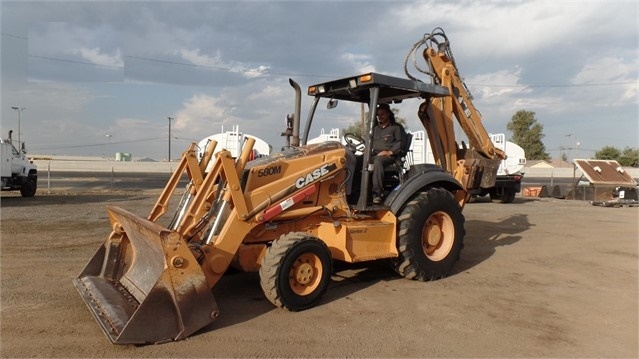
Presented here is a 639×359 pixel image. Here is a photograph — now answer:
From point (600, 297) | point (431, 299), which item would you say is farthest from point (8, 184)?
point (600, 297)

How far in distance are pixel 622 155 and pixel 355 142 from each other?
247 ft

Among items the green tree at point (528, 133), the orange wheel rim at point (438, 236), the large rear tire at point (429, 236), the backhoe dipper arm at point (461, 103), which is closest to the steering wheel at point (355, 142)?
the large rear tire at point (429, 236)

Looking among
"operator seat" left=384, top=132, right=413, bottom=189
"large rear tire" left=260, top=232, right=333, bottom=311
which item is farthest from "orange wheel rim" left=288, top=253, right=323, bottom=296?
"operator seat" left=384, top=132, right=413, bottom=189

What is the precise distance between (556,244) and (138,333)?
7572 mm

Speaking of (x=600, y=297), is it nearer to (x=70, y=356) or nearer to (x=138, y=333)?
(x=138, y=333)

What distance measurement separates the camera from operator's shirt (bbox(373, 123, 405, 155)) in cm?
589

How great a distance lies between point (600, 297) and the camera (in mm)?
5355

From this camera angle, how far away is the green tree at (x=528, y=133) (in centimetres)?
7000

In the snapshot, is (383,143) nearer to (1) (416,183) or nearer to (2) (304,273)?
(1) (416,183)

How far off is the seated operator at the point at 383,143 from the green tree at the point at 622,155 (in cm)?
7305

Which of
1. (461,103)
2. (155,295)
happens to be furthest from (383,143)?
(155,295)

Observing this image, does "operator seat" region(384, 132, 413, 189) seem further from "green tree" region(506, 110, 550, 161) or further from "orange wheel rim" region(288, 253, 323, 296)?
"green tree" region(506, 110, 550, 161)

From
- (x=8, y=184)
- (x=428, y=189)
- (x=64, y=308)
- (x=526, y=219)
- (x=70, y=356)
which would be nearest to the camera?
(x=70, y=356)

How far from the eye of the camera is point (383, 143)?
234 inches
